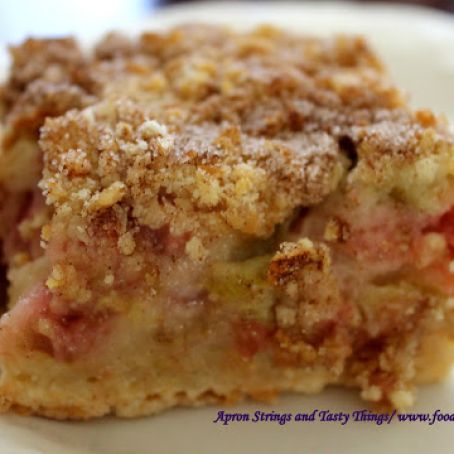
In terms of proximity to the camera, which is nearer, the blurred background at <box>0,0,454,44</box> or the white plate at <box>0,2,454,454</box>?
the white plate at <box>0,2,454,454</box>

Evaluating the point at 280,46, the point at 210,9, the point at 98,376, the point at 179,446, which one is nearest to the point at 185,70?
the point at 280,46

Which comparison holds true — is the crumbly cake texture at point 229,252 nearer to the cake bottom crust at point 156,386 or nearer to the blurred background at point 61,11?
the cake bottom crust at point 156,386

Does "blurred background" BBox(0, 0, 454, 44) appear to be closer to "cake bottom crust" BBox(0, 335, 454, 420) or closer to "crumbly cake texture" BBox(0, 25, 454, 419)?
"crumbly cake texture" BBox(0, 25, 454, 419)

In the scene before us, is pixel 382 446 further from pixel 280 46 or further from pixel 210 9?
pixel 210 9

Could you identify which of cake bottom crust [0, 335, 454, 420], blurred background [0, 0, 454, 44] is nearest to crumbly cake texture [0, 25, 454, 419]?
cake bottom crust [0, 335, 454, 420]

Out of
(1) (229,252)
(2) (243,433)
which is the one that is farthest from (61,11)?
(2) (243,433)

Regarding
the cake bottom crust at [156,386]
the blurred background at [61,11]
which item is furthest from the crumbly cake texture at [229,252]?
the blurred background at [61,11]
